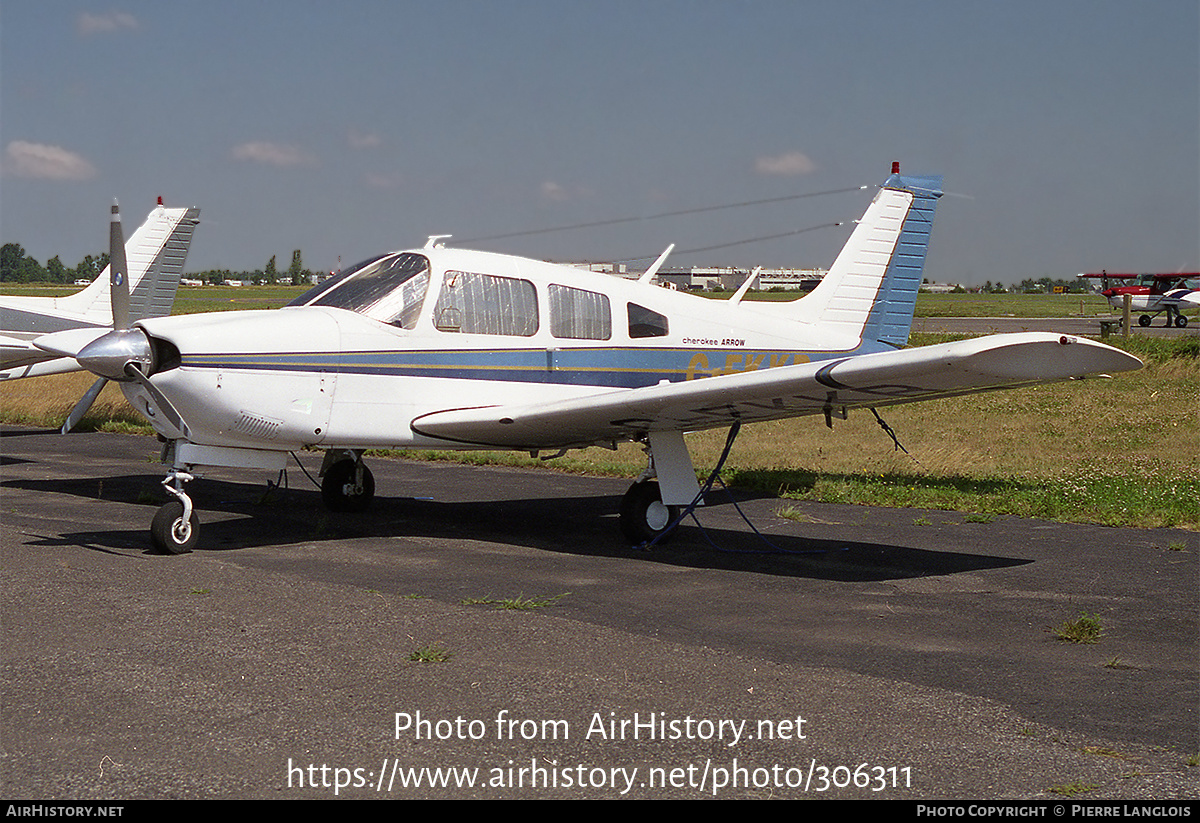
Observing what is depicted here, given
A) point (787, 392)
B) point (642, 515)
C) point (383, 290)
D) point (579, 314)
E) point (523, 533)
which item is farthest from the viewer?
point (579, 314)

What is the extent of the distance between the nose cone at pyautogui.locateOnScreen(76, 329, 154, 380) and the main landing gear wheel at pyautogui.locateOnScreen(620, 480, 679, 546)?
4.11 metres

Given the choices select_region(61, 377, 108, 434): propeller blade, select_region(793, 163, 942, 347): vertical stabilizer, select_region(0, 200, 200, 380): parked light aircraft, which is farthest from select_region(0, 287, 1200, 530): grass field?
select_region(61, 377, 108, 434): propeller blade

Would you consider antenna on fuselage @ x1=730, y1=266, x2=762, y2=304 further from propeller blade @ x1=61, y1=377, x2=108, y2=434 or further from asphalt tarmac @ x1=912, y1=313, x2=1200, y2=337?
asphalt tarmac @ x1=912, y1=313, x2=1200, y2=337

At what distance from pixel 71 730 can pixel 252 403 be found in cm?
431

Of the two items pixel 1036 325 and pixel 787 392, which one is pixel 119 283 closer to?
pixel 787 392

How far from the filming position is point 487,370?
10.1 m

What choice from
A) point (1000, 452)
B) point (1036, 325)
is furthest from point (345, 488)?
point (1036, 325)

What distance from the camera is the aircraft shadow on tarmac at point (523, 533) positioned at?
8.96m

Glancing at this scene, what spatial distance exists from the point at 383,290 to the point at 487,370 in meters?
1.15

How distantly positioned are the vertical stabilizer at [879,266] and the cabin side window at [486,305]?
11.9 feet

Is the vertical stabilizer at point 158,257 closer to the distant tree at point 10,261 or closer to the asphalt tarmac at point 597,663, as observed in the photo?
the asphalt tarmac at point 597,663

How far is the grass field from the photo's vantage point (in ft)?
38.9

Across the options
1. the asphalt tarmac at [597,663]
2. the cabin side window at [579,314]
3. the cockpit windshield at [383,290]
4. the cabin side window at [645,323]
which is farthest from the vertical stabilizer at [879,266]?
the cockpit windshield at [383,290]

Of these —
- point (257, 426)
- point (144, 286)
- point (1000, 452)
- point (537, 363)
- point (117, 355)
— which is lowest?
point (1000, 452)
